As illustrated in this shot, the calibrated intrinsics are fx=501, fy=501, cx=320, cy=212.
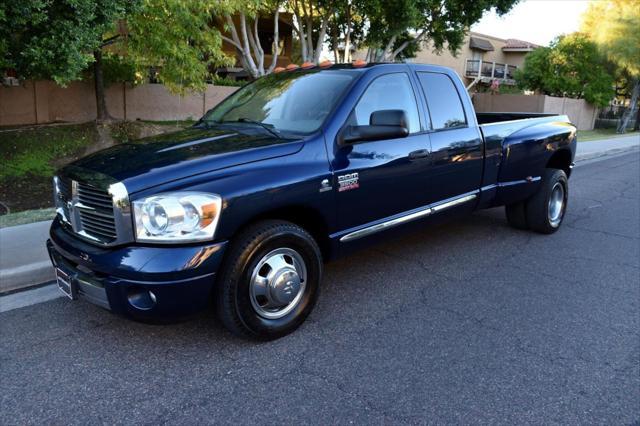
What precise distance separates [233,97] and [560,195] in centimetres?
428

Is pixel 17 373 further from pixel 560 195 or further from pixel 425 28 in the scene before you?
pixel 425 28

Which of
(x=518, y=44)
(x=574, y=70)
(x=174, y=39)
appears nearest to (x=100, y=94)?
(x=174, y=39)

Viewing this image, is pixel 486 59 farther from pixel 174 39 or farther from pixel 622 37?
pixel 174 39

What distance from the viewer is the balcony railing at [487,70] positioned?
128 feet

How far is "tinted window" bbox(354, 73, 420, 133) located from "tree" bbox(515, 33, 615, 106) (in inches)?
1083

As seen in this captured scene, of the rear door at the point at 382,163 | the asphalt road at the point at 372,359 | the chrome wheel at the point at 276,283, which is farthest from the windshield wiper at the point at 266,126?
the asphalt road at the point at 372,359

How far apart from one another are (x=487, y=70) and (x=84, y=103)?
1344 inches

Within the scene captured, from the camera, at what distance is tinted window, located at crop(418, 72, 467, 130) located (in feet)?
15.0

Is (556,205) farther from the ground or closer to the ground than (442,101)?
closer to the ground

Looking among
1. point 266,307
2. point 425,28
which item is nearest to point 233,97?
point 266,307

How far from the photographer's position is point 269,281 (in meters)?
3.29

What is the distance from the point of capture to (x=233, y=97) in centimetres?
477

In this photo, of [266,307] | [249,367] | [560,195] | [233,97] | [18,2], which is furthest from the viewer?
[560,195]

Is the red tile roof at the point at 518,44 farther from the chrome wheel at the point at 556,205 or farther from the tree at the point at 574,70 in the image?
the chrome wheel at the point at 556,205
